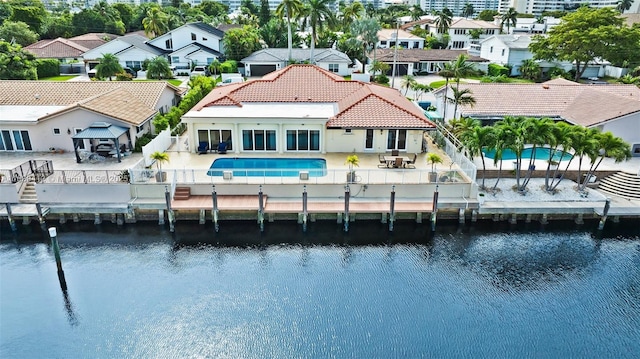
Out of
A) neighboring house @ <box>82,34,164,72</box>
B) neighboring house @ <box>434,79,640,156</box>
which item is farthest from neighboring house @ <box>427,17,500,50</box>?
neighboring house @ <box>82,34,164,72</box>

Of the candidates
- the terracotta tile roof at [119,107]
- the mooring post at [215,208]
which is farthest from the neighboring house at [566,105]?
the terracotta tile roof at [119,107]

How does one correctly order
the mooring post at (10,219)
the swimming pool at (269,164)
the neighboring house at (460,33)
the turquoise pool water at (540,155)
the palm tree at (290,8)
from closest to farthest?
the mooring post at (10,219)
the swimming pool at (269,164)
the turquoise pool water at (540,155)
the palm tree at (290,8)
the neighboring house at (460,33)

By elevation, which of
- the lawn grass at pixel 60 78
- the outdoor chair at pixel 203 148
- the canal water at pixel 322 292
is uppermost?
the lawn grass at pixel 60 78

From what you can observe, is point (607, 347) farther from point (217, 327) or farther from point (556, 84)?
point (556, 84)

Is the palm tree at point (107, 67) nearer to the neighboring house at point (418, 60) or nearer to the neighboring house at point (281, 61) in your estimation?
the neighboring house at point (281, 61)

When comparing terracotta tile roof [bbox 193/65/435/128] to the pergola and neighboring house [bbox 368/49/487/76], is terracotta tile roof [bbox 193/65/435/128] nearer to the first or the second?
the pergola

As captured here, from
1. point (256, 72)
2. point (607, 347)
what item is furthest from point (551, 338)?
point (256, 72)

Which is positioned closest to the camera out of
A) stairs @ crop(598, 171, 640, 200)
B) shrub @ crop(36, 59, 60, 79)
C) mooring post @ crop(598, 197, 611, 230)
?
mooring post @ crop(598, 197, 611, 230)
